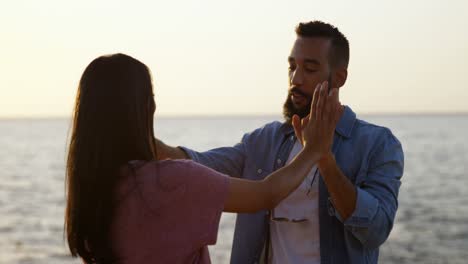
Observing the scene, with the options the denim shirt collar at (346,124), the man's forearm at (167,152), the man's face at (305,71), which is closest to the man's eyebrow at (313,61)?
the man's face at (305,71)

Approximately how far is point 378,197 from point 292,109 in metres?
0.76

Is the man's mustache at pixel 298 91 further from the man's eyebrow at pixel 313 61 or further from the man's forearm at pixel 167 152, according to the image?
the man's forearm at pixel 167 152

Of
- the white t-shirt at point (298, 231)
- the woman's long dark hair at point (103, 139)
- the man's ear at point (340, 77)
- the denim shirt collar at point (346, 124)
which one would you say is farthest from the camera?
the man's ear at point (340, 77)

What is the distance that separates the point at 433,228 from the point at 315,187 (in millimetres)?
16005

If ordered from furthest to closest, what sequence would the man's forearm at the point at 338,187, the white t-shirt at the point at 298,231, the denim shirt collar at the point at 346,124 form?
the denim shirt collar at the point at 346,124 → the white t-shirt at the point at 298,231 → the man's forearm at the point at 338,187

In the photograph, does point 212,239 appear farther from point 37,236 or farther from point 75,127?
point 37,236

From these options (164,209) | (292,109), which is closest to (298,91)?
(292,109)

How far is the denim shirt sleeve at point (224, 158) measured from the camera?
5062 mm

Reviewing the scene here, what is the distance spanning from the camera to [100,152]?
12.0 ft

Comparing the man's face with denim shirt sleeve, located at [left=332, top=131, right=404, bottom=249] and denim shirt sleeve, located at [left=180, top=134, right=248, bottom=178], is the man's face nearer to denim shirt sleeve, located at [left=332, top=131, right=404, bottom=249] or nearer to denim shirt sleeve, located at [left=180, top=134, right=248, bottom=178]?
denim shirt sleeve, located at [left=180, top=134, right=248, bottom=178]

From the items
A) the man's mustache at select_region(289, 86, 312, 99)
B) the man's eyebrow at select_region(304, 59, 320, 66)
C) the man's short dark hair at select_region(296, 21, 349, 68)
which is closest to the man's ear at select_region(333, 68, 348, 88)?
the man's short dark hair at select_region(296, 21, 349, 68)

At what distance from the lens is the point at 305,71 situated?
16.7 feet

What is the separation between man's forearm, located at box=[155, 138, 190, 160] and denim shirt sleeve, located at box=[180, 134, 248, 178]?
0.08 m

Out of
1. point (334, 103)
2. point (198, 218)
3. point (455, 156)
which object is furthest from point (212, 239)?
point (455, 156)
